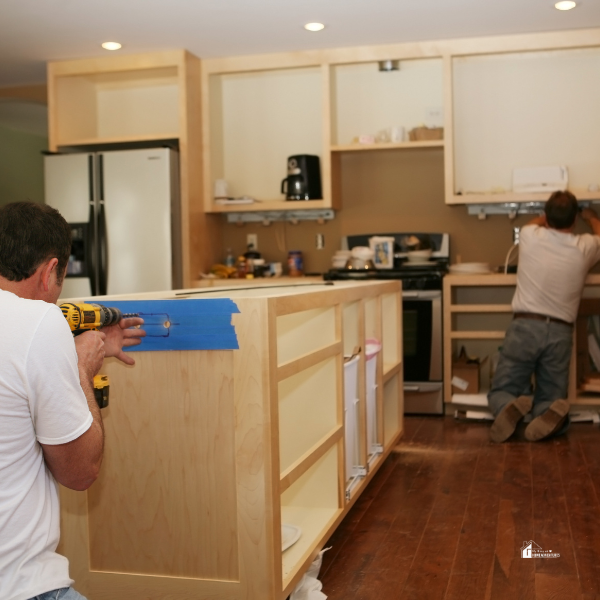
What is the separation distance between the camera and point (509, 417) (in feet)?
14.0

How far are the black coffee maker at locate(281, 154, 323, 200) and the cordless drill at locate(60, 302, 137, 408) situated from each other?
12.5 feet

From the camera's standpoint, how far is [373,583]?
2410mm

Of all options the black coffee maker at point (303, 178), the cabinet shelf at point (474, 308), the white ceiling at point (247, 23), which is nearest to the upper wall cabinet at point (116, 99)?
the white ceiling at point (247, 23)

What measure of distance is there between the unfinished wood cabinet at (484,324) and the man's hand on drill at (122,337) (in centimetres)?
338

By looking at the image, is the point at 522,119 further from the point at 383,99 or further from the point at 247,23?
the point at 247,23

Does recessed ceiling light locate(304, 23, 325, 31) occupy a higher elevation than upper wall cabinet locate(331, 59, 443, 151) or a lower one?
higher

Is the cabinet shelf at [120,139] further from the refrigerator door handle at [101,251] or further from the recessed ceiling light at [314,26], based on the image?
the recessed ceiling light at [314,26]

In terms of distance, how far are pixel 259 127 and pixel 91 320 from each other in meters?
4.33

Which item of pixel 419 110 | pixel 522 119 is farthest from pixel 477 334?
pixel 419 110

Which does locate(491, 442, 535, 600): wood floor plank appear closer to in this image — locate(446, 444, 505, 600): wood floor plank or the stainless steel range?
locate(446, 444, 505, 600): wood floor plank

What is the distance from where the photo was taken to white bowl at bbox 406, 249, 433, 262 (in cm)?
546

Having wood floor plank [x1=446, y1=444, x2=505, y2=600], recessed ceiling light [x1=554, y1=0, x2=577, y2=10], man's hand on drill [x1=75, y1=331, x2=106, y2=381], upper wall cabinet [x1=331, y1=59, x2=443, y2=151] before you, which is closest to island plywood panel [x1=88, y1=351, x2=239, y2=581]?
man's hand on drill [x1=75, y1=331, x2=106, y2=381]

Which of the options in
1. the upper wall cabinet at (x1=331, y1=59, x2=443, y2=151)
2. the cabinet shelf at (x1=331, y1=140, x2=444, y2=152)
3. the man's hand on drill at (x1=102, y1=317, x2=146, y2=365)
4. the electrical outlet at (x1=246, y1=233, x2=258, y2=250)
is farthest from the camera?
the electrical outlet at (x1=246, y1=233, x2=258, y2=250)

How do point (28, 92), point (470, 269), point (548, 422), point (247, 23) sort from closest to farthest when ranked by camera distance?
point (548, 422) < point (247, 23) < point (470, 269) < point (28, 92)
